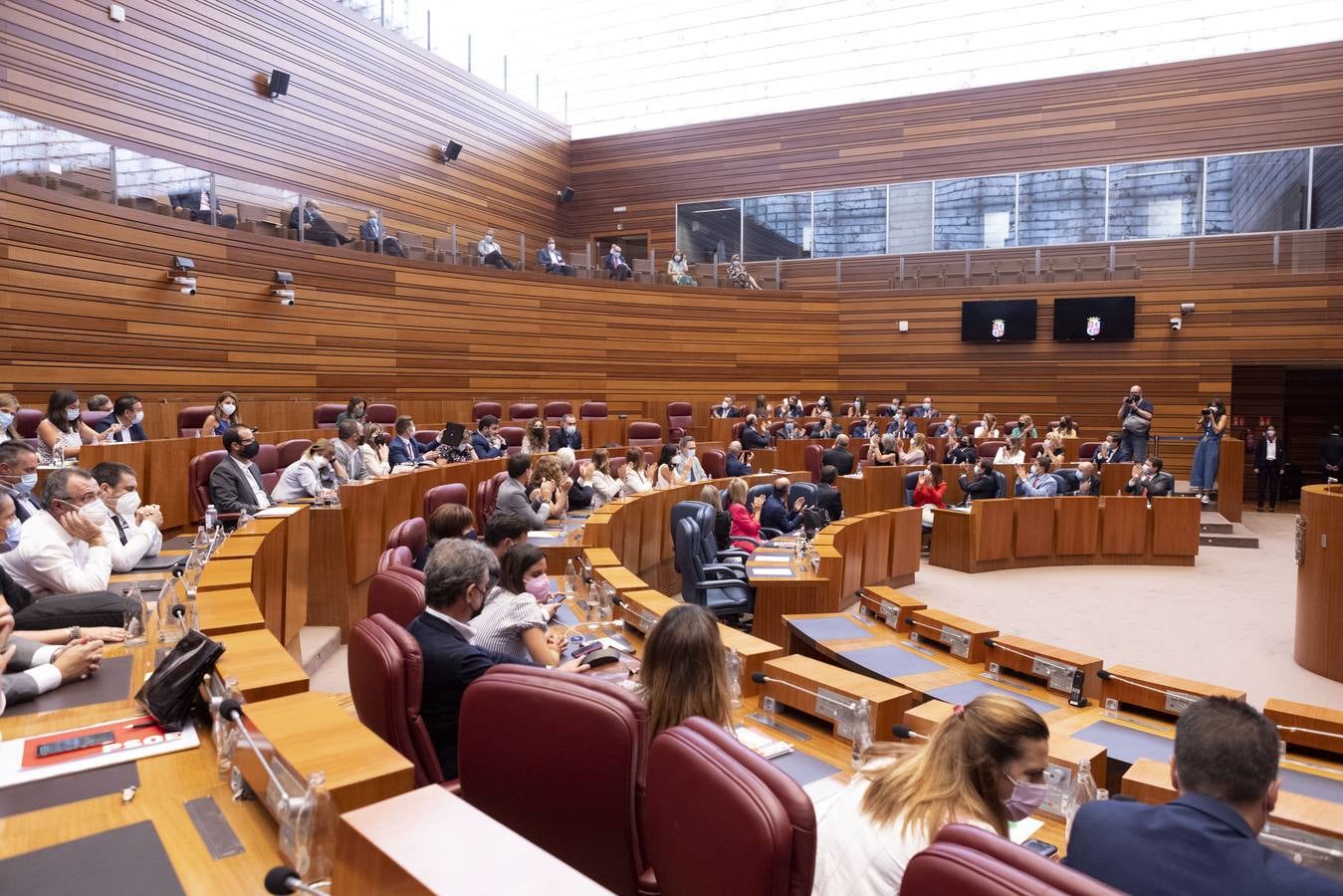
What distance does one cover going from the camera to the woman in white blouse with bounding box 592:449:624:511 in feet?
24.3

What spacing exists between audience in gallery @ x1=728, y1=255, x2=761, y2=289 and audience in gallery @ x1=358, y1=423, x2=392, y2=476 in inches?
374

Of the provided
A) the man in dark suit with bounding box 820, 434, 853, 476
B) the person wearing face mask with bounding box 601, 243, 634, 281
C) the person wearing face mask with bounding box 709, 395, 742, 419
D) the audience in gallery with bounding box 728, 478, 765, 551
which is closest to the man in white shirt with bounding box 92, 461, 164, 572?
the audience in gallery with bounding box 728, 478, 765, 551

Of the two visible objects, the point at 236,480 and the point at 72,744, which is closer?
the point at 72,744

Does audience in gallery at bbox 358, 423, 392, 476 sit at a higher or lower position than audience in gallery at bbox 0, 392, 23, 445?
lower

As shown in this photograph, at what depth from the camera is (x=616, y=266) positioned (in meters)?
14.9

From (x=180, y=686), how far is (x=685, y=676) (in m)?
1.21

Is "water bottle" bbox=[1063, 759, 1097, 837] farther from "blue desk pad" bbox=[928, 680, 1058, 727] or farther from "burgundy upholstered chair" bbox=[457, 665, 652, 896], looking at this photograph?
"burgundy upholstered chair" bbox=[457, 665, 652, 896]

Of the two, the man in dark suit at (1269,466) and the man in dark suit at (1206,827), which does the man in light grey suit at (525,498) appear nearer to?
the man in dark suit at (1206,827)

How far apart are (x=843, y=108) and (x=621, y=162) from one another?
4.66m

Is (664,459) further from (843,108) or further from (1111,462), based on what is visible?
(843,108)

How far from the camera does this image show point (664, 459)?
868cm

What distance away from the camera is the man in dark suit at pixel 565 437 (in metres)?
10.3

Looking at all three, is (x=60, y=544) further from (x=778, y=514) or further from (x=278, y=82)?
(x=278, y=82)

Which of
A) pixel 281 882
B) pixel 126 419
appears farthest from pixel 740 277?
pixel 281 882
